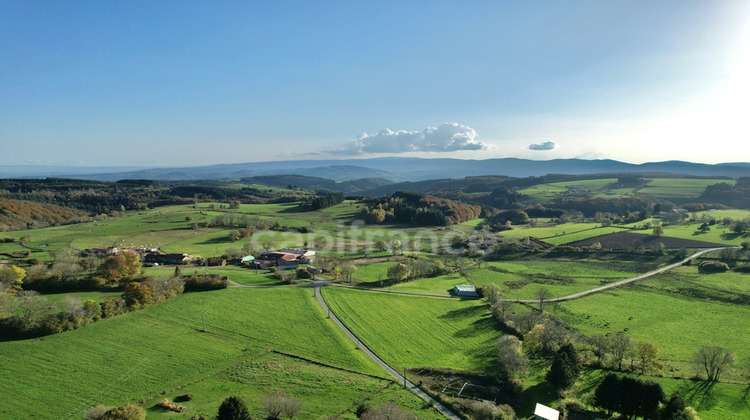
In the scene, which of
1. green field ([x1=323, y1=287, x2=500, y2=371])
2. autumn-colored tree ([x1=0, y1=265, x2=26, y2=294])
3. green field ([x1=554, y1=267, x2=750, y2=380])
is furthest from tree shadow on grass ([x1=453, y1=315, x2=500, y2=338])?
autumn-colored tree ([x1=0, y1=265, x2=26, y2=294])

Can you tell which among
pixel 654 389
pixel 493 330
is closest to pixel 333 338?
pixel 493 330

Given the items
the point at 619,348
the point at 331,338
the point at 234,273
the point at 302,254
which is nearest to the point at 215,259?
the point at 234,273

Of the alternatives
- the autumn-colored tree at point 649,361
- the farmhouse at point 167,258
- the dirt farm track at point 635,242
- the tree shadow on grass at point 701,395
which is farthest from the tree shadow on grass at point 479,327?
the dirt farm track at point 635,242

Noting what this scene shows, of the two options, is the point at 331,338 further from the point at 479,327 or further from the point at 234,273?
the point at 234,273

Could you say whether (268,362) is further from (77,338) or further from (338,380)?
(77,338)

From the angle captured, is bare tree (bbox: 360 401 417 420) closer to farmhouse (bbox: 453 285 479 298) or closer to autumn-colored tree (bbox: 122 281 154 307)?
farmhouse (bbox: 453 285 479 298)

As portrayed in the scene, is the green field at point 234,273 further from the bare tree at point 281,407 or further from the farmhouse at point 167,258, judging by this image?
the bare tree at point 281,407
